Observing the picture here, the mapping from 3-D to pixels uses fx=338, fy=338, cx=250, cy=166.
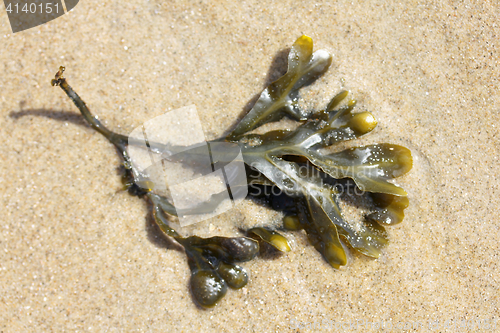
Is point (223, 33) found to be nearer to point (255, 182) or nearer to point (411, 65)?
point (255, 182)

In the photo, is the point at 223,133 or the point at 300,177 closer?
the point at 300,177

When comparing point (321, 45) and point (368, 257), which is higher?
point (321, 45)

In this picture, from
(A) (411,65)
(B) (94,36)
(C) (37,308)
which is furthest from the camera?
(A) (411,65)

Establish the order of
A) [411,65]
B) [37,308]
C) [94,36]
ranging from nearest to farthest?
[37,308]
[94,36]
[411,65]

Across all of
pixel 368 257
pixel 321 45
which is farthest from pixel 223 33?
pixel 368 257
